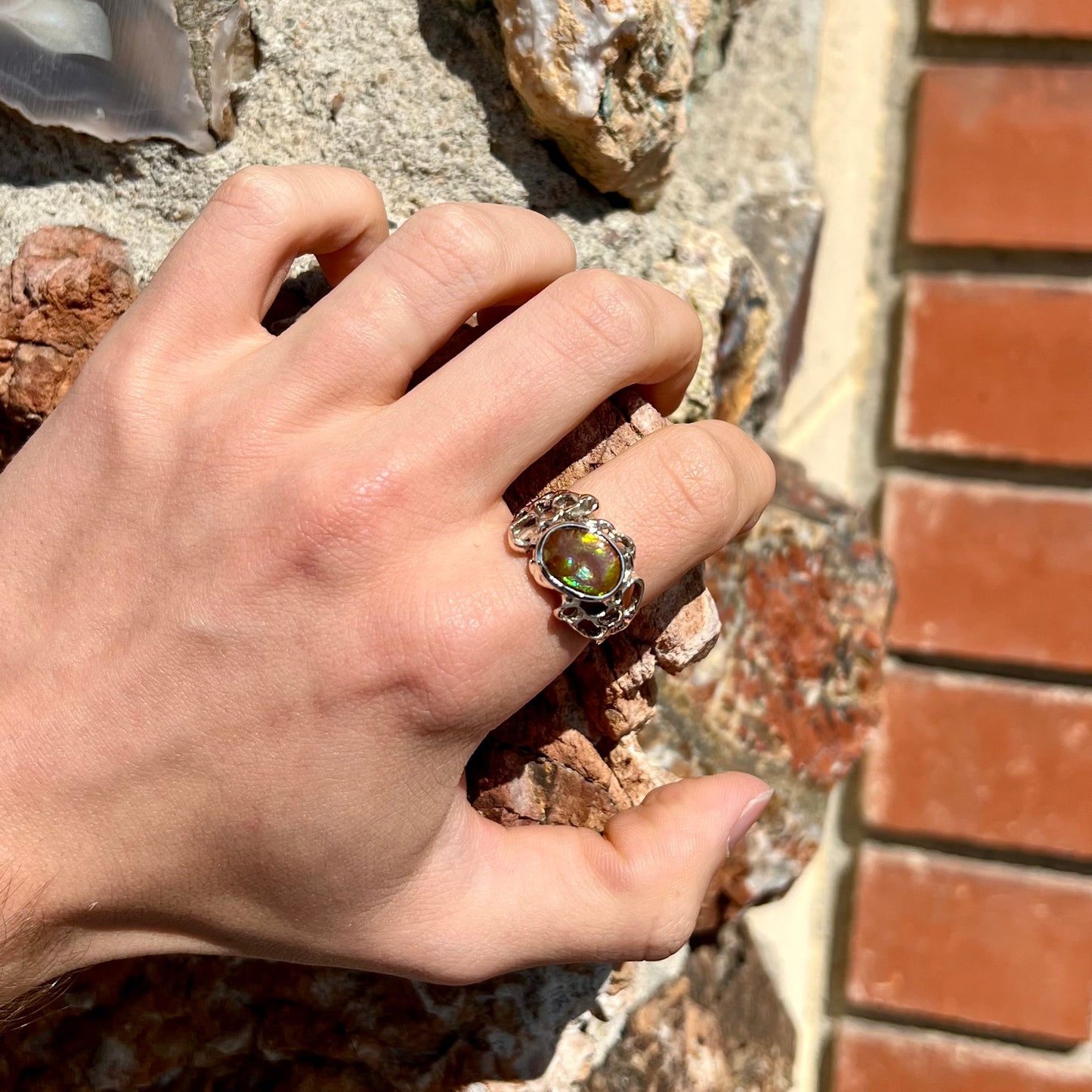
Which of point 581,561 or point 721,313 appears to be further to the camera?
point 721,313

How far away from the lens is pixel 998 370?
1.08 metres

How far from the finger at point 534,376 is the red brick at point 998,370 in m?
0.54

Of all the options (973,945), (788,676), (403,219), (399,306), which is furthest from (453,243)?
(973,945)

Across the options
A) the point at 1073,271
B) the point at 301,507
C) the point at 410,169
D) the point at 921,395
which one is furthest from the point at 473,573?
the point at 1073,271

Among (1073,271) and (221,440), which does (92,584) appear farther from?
(1073,271)

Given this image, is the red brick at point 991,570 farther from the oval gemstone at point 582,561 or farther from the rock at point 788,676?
the oval gemstone at point 582,561

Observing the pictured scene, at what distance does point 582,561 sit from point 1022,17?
32.4 inches

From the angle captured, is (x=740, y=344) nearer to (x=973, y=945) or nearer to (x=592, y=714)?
(x=592, y=714)

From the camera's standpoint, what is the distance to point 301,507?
Answer: 2.07 ft

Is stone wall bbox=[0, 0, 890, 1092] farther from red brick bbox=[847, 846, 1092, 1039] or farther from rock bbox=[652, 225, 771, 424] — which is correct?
red brick bbox=[847, 846, 1092, 1039]

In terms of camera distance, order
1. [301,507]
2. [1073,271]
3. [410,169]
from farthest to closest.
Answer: [1073,271] < [410,169] < [301,507]

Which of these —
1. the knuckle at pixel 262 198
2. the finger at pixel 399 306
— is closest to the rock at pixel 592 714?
the finger at pixel 399 306

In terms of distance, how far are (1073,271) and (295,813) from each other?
928 millimetres

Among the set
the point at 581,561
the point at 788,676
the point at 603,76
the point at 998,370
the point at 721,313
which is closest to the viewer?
the point at 581,561
